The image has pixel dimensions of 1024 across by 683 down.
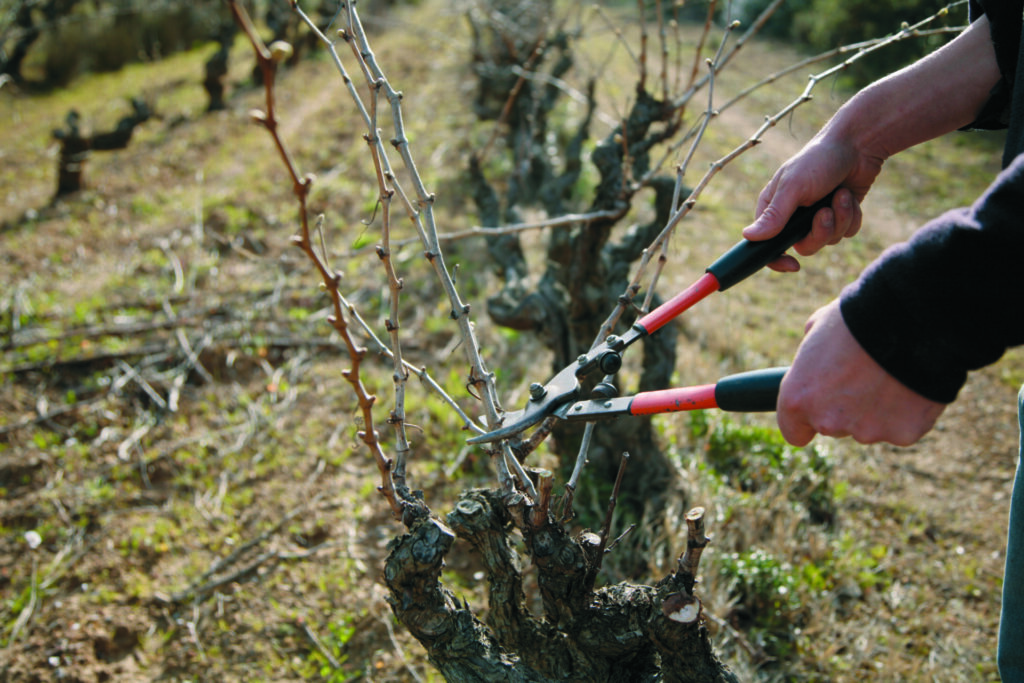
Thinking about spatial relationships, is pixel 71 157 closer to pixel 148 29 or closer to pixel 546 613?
pixel 148 29

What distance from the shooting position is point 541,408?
1866 millimetres

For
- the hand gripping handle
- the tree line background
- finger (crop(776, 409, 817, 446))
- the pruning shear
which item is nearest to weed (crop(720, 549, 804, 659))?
the pruning shear

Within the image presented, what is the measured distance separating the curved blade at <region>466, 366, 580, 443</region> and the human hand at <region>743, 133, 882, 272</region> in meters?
0.61

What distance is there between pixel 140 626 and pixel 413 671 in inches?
46.0

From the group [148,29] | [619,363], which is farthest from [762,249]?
[148,29]

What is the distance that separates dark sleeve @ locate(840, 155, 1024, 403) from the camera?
112 centimetres

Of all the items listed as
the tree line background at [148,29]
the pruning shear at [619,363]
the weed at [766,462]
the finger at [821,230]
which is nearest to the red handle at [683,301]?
the pruning shear at [619,363]

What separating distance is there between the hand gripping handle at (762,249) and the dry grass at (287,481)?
72 cm

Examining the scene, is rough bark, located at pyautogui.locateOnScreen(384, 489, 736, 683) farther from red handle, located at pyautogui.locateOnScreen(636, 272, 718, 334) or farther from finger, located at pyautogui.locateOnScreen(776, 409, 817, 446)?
red handle, located at pyautogui.locateOnScreen(636, 272, 718, 334)

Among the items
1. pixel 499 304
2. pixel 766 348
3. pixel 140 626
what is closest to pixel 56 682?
pixel 140 626

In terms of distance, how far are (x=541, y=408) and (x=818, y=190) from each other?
0.90 m

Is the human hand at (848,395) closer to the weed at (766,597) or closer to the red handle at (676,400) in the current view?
the red handle at (676,400)

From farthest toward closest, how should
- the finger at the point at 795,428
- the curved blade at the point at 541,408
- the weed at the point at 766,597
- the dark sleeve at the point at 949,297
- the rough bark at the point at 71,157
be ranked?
the rough bark at the point at 71,157 → the weed at the point at 766,597 → the curved blade at the point at 541,408 → the finger at the point at 795,428 → the dark sleeve at the point at 949,297

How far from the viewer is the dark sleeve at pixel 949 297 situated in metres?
1.12
